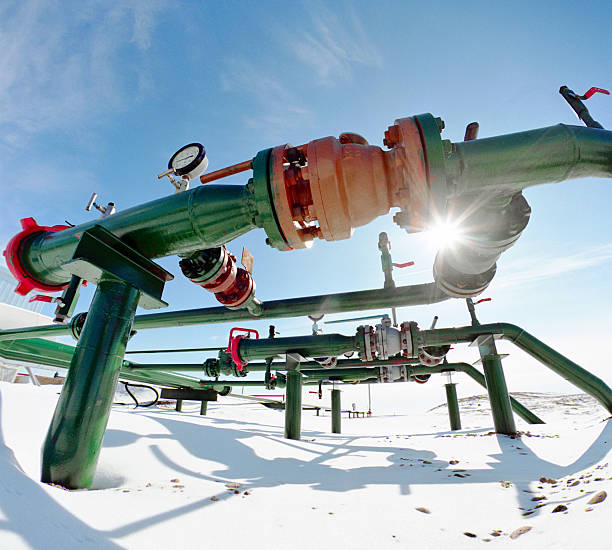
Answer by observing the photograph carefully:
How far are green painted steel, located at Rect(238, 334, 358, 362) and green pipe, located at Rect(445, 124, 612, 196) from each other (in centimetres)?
408

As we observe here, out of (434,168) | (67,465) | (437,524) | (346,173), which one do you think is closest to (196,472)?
(67,465)

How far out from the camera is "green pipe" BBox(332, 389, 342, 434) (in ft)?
27.6

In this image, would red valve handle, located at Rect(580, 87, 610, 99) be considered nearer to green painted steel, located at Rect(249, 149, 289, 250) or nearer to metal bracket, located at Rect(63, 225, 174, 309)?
green painted steel, located at Rect(249, 149, 289, 250)

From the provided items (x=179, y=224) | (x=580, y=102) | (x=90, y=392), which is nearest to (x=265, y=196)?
(x=179, y=224)

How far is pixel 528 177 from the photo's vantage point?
1.54 metres

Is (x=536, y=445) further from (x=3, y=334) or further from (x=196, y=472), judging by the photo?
(x=3, y=334)

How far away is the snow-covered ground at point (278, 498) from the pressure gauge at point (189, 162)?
5.53 ft

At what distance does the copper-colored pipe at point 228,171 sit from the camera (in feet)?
5.47

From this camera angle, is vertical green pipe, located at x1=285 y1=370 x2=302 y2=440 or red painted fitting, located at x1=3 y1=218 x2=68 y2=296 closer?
red painted fitting, located at x1=3 y1=218 x2=68 y2=296

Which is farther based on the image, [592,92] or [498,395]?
[498,395]

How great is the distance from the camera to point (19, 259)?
7.44 ft

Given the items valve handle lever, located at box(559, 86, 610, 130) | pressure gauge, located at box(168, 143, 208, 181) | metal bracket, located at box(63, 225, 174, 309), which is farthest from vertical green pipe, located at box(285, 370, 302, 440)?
valve handle lever, located at box(559, 86, 610, 130)

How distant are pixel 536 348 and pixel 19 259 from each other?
250 inches

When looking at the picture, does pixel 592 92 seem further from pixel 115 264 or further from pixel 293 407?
pixel 293 407
